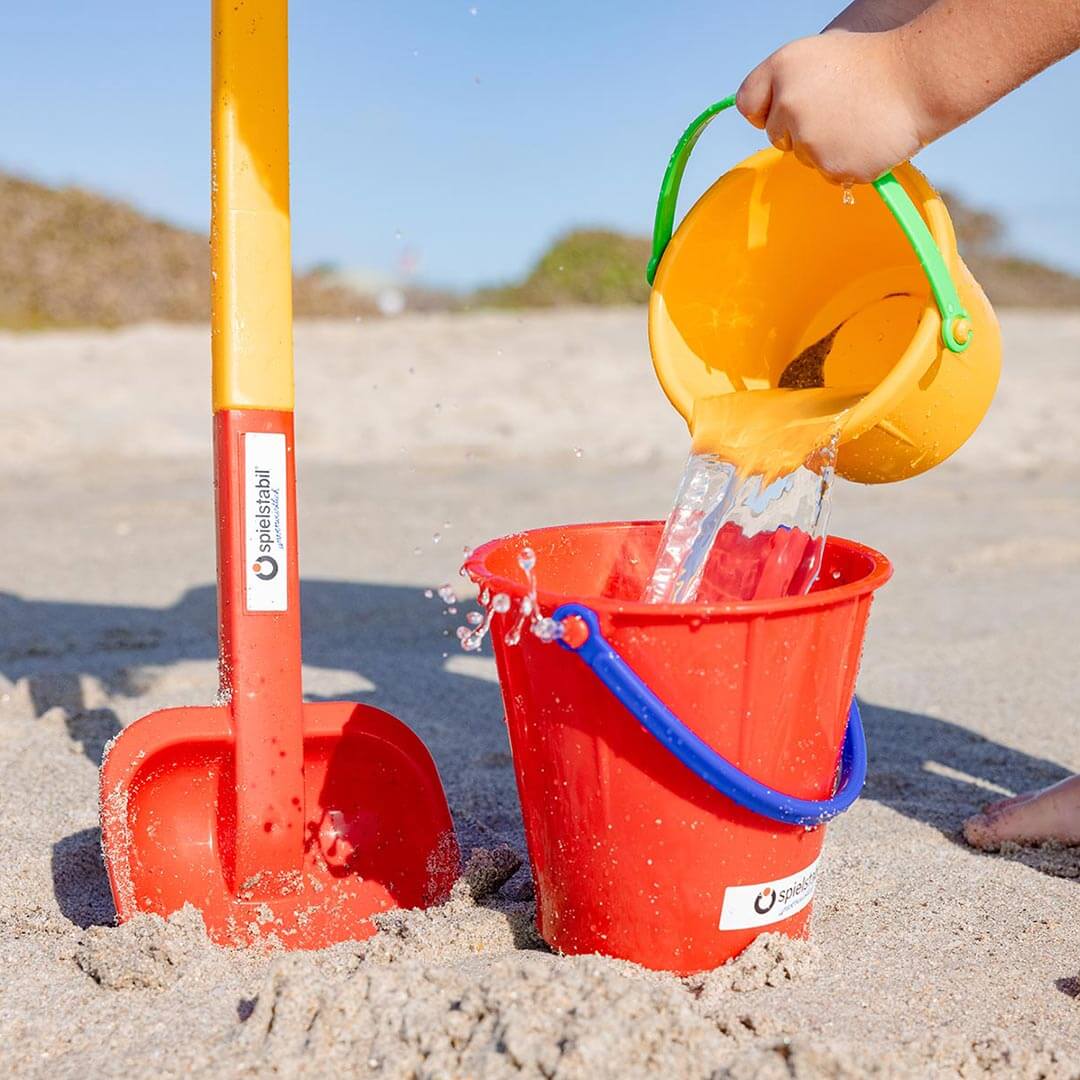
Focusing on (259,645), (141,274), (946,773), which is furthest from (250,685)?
(141,274)

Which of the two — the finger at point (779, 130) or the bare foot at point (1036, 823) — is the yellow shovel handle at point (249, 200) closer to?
the finger at point (779, 130)

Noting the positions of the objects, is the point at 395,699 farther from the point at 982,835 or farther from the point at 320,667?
the point at 982,835

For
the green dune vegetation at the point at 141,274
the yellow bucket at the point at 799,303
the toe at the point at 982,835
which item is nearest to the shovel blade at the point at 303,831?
the yellow bucket at the point at 799,303

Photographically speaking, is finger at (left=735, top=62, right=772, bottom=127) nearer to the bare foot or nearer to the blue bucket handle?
the blue bucket handle

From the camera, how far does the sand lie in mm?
1131

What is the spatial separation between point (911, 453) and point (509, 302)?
10.8 meters

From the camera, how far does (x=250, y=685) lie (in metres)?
1.50

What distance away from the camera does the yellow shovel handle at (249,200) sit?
147cm

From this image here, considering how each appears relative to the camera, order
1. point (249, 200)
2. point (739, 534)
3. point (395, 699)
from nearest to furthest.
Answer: point (249, 200)
point (739, 534)
point (395, 699)

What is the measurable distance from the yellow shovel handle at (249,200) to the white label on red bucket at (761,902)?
787 mm

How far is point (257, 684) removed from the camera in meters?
1.51

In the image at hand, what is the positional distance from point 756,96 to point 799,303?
18.8 inches

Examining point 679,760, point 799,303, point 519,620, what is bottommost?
point 679,760

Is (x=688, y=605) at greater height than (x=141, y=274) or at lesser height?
lesser
